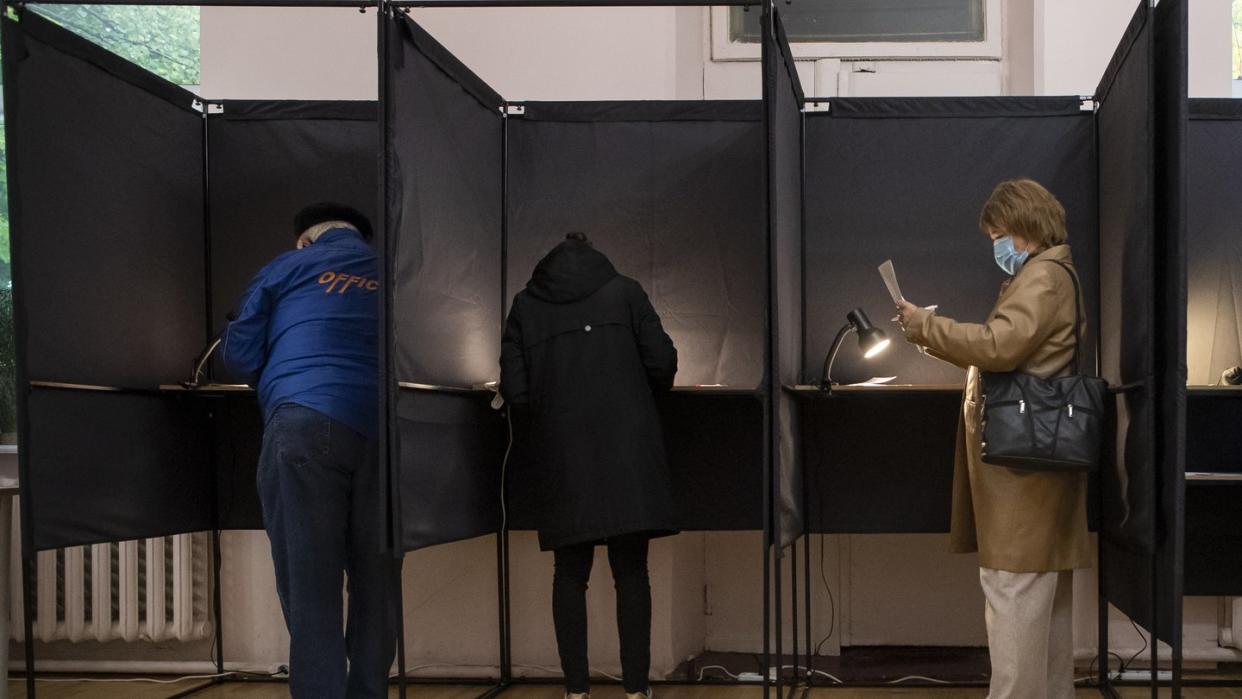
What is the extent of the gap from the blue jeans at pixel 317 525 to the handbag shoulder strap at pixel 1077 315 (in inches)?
68.0

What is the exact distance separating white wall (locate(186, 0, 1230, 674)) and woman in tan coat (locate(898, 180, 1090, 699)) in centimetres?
127

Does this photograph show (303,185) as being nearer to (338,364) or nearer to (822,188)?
(338,364)

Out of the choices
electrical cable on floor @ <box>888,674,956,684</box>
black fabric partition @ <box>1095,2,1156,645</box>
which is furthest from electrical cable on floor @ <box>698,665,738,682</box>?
black fabric partition @ <box>1095,2,1156,645</box>

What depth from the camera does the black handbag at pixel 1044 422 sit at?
9.84ft

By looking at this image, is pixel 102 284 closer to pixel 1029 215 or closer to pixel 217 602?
pixel 217 602

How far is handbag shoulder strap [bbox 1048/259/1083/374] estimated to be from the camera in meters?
3.10

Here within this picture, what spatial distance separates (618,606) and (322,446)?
3.26ft

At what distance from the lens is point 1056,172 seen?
13.4ft

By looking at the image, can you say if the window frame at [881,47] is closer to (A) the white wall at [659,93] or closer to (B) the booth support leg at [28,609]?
(A) the white wall at [659,93]

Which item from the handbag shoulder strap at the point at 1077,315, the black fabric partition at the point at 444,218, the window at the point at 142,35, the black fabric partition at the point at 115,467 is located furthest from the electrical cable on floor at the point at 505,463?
the window at the point at 142,35

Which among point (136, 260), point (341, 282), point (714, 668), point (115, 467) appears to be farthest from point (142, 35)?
point (714, 668)

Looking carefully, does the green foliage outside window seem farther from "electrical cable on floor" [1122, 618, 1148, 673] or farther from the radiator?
the radiator

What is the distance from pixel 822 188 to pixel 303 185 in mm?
1741

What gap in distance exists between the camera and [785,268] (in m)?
3.52
